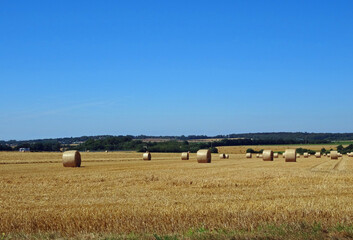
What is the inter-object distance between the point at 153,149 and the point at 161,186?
81722mm

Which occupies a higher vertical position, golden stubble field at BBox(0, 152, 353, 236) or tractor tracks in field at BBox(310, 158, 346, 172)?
golden stubble field at BBox(0, 152, 353, 236)

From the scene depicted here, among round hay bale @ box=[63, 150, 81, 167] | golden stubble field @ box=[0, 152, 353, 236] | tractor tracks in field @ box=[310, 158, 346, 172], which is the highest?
round hay bale @ box=[63, 150, 81, 167]

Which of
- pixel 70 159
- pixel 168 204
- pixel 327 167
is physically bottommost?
pixel 327 167

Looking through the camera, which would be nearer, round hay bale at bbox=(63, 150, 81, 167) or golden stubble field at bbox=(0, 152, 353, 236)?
golden stubble field at bbox=(0, 152, 353, 236)

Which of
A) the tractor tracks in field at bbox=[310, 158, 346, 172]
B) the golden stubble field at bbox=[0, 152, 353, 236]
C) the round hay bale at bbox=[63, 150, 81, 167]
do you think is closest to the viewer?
the golden stubble field at bbox=[0, 152, 353, 236]

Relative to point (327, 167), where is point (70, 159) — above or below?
above

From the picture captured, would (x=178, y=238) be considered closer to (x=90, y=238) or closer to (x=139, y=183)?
(x=90, y=238)

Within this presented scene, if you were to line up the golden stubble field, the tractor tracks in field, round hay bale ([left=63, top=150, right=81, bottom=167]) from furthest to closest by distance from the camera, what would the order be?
round hay bale ([left=63, top=150, right=81, bottom=167]) → the tractor tracks in field → the golden stubble field

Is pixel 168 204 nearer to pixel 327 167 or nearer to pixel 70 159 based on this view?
pixel 327 167

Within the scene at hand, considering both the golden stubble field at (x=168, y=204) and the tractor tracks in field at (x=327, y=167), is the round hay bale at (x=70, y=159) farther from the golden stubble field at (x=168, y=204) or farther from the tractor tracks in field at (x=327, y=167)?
the tractor tracks in field at (x=327, y=167)

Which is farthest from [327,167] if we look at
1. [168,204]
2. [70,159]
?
[168,204]

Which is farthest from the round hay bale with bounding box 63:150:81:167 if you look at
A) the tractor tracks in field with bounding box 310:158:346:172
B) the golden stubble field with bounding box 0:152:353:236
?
the tractor tracks in field with bounding box 310:158:346:172

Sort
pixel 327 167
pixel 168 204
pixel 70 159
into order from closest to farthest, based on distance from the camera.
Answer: pixel 168 204 < pixel 327 167 < pixel 70 159

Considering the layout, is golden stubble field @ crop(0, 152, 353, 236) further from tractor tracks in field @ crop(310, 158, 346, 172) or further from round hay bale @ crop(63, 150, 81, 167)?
round hay bale @ crop(63, 150, 81, 167)
